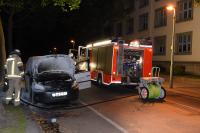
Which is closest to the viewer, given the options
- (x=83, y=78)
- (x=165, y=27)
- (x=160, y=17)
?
(x=83, y=78)

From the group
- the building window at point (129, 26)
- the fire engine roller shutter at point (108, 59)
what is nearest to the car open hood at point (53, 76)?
the fire engine roller shutter at point (108, 59)

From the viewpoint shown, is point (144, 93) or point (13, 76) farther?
point (144, 93)

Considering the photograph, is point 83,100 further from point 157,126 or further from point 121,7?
point 121,7

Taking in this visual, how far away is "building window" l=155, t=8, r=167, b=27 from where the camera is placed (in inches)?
1768

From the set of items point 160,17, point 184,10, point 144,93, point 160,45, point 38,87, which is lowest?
point 144,93

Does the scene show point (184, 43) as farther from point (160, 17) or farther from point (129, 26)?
point (129, 26)

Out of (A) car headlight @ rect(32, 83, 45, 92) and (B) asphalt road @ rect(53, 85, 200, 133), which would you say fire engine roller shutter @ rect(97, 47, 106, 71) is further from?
(A) car headlight @ rect(32, 83, 45, 92)

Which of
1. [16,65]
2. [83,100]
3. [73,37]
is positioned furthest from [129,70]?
[73,37]

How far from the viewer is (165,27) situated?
147ft

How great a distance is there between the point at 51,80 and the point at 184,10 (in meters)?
27.2

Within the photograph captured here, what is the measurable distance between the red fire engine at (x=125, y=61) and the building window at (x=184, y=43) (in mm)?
18229

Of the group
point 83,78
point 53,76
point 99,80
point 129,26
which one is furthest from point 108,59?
point 129,26

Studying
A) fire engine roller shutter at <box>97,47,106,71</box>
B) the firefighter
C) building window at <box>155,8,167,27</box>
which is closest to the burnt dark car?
the firefighter

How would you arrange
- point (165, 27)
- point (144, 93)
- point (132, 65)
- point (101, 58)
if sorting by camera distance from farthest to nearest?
1. point (165, 27)
2. point (101, 58)
3. point (132, 65)
4. point (144, 93)
